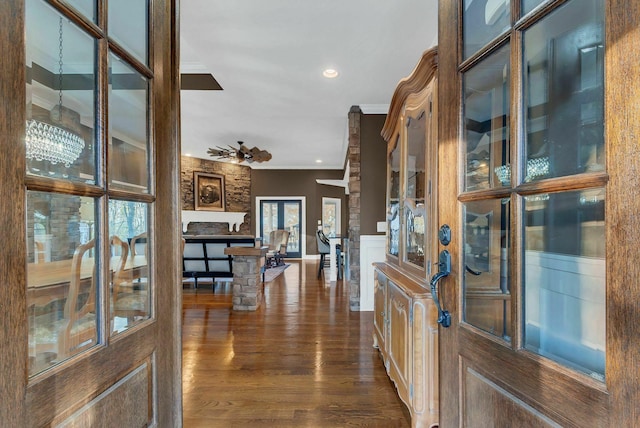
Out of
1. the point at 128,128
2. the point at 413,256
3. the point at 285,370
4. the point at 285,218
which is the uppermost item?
the point at 128,128

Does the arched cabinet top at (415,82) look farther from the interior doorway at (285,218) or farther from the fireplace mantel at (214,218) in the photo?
the interior doorway at (285,218)

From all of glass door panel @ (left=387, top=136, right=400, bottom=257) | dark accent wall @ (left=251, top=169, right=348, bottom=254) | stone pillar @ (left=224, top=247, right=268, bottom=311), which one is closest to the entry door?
dark accent wall @ (left=251, top=169, right=348, bottom=254)

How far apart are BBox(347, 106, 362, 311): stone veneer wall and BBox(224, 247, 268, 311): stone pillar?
1.32 meters

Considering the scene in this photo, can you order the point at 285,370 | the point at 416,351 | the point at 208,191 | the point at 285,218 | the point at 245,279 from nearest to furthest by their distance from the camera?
the point at 416,351 < the point at 285,370 < the point at 245,279 < the point at 208,191 < the point at 285,218

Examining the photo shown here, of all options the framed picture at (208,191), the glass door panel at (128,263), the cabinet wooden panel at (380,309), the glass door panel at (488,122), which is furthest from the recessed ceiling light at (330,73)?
the framed picture at (208,191)

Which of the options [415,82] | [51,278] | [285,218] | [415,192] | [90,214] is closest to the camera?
[51,278]

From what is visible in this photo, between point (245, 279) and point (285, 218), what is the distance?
19.0 feet

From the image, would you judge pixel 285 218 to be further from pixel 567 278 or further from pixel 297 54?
pixel 567 278

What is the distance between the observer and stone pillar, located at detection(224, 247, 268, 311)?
407 cm

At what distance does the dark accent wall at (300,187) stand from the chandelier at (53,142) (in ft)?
29.1

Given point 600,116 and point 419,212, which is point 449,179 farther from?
point 419,212

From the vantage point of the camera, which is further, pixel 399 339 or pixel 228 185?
pixel 228 185

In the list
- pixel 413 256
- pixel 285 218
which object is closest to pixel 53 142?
pixel 413 256

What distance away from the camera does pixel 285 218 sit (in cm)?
984
